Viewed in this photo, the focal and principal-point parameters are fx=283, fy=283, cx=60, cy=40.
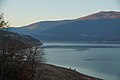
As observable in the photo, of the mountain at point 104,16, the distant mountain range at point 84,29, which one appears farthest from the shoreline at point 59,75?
the mountain at point 104,16

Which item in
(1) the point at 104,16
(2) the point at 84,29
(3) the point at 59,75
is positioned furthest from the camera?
(1) the point at 104,16

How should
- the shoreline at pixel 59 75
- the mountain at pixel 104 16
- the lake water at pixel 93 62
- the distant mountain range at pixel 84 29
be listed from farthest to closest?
the mountain at pixel 104 16, the distant mountain range at pixel 84 29, the lake water at pixel 93 62, the shoreline at pixel 59 75

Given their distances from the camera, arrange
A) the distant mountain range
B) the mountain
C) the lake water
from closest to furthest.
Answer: the lake water, the distant mountain range, the mountain

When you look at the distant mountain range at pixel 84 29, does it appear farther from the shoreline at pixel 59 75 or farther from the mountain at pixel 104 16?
the shoreline at pixel 59 75

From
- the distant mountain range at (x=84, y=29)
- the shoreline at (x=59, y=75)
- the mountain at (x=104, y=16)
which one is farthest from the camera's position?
the mountain at (x=104, y=16)

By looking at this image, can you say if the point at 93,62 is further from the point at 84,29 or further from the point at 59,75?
the point at 84,29

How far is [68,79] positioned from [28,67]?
592 centimetres

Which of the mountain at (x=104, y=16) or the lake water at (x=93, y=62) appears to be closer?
the lake water at (x=93, y=62)

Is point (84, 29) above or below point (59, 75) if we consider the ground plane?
below

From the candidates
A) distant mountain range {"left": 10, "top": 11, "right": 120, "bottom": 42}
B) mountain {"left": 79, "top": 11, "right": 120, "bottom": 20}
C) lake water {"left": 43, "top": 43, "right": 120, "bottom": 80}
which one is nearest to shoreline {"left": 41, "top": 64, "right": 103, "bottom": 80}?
lake water {"left": 43, "top": 43, "right": 120, "bottom": 80}

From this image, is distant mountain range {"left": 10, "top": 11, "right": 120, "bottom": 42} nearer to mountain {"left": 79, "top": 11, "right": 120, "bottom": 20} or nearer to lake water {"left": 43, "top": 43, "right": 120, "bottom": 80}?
mountain {"left": 79, "top": 11, "right": 120, "bottom": 20}

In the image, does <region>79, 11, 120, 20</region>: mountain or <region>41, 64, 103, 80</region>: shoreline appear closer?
<region>41, 64, 103, 80</region>: shoreline

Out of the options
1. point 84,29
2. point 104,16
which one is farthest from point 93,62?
point 104,16

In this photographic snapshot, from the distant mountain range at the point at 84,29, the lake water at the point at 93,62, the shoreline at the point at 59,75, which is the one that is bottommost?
the distant mountain range at the point at 84,29
